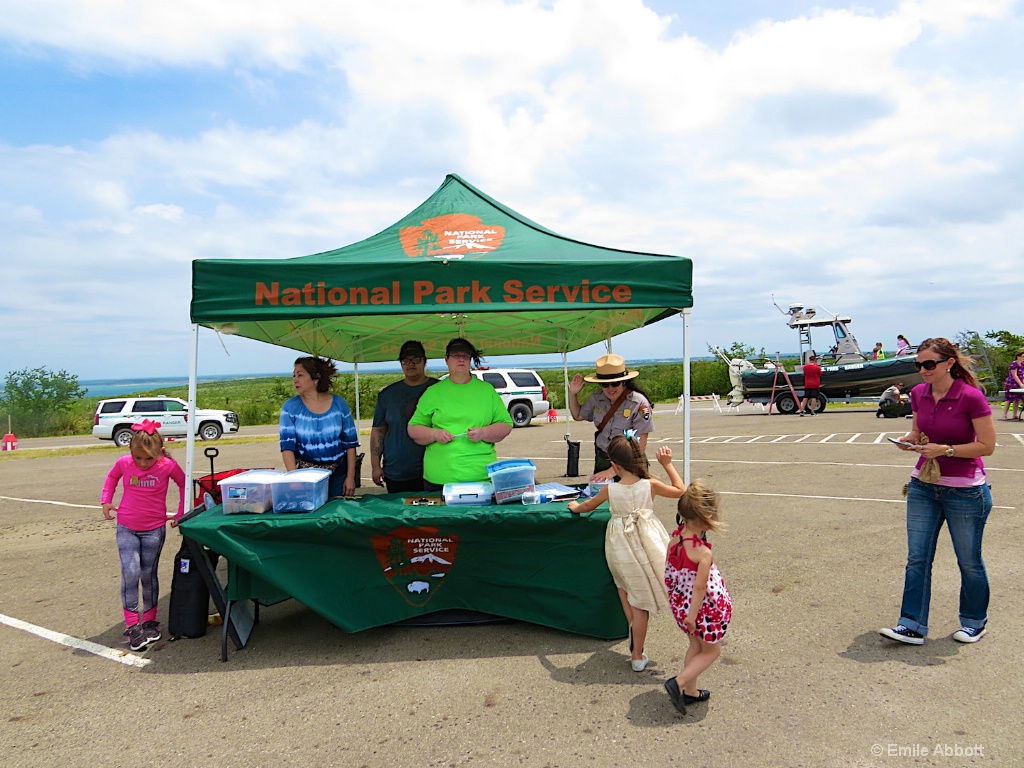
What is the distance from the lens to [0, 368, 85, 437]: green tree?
87.1 ft

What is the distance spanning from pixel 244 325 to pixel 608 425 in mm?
2909

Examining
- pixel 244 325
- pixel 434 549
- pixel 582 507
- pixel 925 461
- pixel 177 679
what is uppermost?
pixel 244 325

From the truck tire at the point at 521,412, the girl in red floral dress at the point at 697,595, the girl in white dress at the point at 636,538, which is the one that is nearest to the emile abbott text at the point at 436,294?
the girl in white dress at the point at 636,538

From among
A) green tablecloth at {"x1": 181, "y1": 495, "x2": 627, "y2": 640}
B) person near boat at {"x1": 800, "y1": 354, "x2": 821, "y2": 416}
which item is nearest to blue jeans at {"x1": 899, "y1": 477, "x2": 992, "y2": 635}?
green tablecloth at {"x1": 181, "y1": 495, "x2": 627, "y2": 640}

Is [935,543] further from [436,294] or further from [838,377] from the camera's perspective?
[838,377]

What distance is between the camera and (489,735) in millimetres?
2854

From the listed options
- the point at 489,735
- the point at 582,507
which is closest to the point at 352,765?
the point at 489,735

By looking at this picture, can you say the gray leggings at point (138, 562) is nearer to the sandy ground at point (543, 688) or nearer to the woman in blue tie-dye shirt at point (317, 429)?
the sandy ground at point (543, 688)

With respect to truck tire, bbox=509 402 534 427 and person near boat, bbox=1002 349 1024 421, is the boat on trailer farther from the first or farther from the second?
truck tire, bbox=509 402 534 427

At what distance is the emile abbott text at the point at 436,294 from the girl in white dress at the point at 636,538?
3.84 feet

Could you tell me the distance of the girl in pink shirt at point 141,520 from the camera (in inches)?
152

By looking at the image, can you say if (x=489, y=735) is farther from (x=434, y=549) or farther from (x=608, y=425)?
(x=608, y=425)

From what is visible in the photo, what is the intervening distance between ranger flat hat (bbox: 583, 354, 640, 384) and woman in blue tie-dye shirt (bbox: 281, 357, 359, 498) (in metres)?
1.72

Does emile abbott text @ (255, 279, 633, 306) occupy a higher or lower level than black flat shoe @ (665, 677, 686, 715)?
higher
